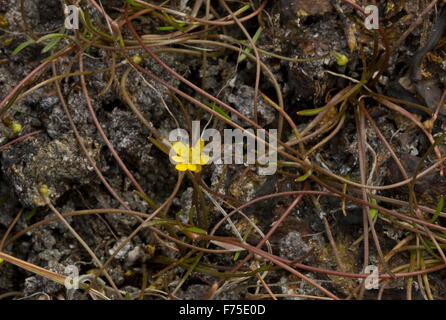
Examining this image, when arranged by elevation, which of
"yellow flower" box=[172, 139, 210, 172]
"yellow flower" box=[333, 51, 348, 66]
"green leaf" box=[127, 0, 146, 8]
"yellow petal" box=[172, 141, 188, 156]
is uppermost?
"green leaf" box=[127, 0, 146, 8]

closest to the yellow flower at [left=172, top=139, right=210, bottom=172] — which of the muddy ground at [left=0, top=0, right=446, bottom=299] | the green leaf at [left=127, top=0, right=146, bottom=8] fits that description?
the muddy ground at [left=0, top=0, right=446, bottom=299]

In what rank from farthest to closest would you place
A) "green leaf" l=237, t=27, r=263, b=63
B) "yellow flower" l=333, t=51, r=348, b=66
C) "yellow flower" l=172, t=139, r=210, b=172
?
"green leaf" l=237, t=27, r=263, b=63
"yellow flower" l=333, t=51, r=348, b=66
"yellow flower" l=172, t=139, r=210, b=172

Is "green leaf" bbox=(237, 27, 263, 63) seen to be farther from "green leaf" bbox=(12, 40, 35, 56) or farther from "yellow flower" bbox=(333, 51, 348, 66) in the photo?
"green leaf" bbox=(12, 40, 35, 56)

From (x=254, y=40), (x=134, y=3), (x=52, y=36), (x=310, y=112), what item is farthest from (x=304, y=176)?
(x=52, y=36)

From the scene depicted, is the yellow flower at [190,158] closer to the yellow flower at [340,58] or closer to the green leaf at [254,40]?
the green leaf at [254,40]

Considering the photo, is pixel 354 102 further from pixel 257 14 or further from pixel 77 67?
pixel 77 67

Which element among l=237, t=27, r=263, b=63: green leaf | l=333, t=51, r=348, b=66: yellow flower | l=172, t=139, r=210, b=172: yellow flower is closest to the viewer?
l=172, t=139, r=210, b=172: yellow flower
